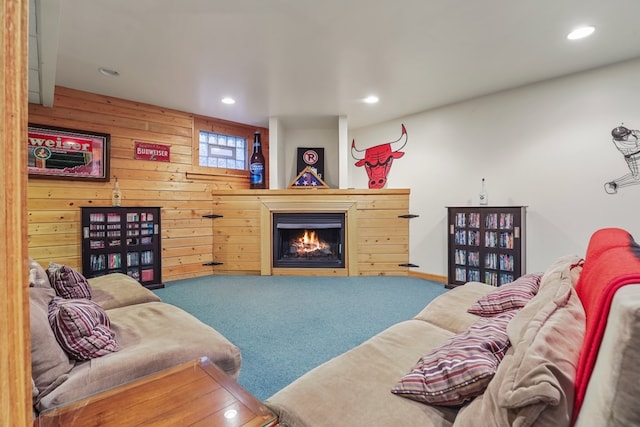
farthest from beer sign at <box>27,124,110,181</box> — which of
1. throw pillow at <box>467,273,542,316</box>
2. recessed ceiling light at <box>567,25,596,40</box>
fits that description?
recessed ceiling light at <box>567,25,596,40</box>

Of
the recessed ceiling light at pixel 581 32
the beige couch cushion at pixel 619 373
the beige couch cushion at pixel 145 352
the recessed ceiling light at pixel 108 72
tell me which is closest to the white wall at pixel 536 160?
the recessed ceiling light at pixel 581 32

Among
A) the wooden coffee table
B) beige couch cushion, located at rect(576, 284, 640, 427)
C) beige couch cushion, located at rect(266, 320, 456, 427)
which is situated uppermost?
beige couch cushion, located at rect(576, 284, 640, 427)

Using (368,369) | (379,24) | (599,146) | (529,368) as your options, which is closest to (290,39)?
(379,24)

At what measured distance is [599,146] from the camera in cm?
298

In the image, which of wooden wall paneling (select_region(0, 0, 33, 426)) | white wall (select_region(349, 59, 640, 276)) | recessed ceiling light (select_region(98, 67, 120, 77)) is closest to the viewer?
wooden wall paneling (select_region(0, 0, 33, 426))

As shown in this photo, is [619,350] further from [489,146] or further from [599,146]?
[489,146]

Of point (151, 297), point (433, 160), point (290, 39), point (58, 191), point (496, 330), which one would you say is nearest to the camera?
point (496, 330)

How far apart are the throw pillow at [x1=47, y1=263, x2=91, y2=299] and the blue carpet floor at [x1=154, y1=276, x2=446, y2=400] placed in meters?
1.00

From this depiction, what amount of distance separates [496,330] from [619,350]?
661mm

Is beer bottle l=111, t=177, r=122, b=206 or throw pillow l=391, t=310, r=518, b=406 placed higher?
beer bottle l=111, t=177, r=122, b=206

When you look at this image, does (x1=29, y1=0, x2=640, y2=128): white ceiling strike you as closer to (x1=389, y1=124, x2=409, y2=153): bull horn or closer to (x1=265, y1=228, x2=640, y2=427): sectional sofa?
(x1=389, y1=124, x2=409, y2=153): bull horn

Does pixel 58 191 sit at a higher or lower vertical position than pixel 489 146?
lower

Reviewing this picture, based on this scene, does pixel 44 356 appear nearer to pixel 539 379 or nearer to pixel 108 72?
pixel 539 379

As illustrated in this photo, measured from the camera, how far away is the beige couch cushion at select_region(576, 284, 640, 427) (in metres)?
0.44
